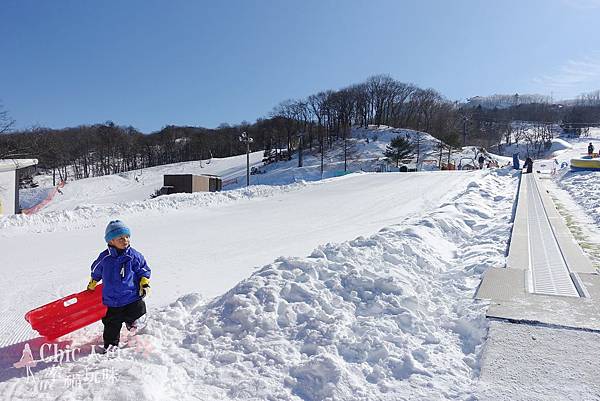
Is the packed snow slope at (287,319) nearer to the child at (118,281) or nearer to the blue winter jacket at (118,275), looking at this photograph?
the child at (118,281)

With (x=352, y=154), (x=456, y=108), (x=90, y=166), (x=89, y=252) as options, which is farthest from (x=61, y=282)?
(x=456, y=108)

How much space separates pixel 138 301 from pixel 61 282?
10.3ft

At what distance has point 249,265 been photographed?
24.2 feet

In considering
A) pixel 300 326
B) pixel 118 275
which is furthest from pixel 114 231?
pixel 300 326

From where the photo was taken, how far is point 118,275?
3.73 metres

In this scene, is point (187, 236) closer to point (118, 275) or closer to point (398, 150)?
point (118, 275)

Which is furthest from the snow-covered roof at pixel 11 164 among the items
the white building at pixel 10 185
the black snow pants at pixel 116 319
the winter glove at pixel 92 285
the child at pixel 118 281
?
the black snow pants at pixel 116 319

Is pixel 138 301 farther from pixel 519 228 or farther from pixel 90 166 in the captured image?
pixel 90 166

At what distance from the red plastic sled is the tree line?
72.8 m

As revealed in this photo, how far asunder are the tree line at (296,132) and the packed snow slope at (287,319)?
6888 cm

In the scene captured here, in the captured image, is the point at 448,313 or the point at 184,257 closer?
the point at 448,313

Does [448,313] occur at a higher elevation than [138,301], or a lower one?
lower

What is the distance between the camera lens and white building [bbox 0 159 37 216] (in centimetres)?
2092

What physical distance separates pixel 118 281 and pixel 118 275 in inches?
2.2
